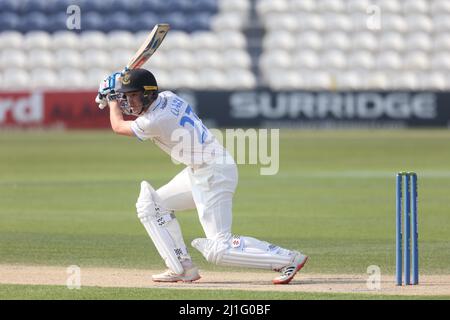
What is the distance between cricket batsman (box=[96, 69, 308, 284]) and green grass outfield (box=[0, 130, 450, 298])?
703 millimetres

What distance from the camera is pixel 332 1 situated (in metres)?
30.7

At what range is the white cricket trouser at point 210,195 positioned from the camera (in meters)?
7.66

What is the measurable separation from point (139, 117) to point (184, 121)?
0.33 metres

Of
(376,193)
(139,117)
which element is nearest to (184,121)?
(139,117)

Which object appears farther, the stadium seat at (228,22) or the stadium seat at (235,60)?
the stadium seat at (228,22)

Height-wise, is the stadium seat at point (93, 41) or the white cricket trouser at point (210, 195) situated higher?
the stadium seat at point (93, 41)

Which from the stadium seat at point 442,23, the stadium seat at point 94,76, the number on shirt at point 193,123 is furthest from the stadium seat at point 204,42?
the number on shirt at point 193,123

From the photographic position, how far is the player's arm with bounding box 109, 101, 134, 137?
7.75 m

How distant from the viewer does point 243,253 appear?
25.0 ft

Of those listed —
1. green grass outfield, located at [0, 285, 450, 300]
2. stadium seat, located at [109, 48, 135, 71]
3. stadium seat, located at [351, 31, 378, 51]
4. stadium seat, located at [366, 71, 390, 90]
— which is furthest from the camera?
stadium seat, located at [351, 31, 378, 51]

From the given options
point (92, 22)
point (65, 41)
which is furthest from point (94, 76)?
point (92, 22)

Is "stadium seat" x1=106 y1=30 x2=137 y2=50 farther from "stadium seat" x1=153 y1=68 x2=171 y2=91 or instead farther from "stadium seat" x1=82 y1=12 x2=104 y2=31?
"stadium seat" x1=153 y1=68 x2=171 y2=91

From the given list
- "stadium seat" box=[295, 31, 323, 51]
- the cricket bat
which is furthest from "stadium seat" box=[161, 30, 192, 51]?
the cricket bat

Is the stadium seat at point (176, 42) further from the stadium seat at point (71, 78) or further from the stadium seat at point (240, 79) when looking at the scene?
the stadium seat at point (71, 78)
